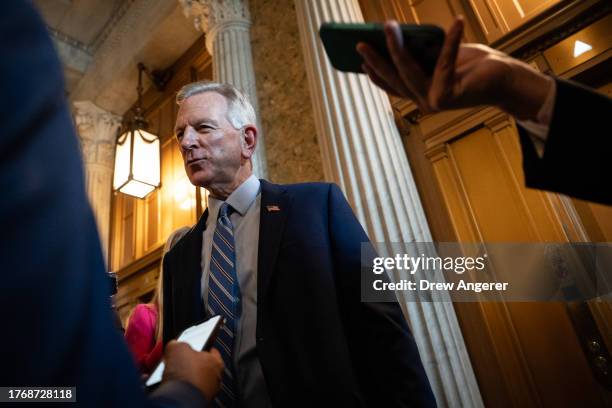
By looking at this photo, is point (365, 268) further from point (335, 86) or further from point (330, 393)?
point (335, 86)

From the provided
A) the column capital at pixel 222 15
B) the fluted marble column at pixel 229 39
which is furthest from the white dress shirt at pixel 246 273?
the column capital at pixel 222 15

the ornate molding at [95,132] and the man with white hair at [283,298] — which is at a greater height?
the ornate molding at [95,132]

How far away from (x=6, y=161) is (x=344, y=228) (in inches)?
47.7

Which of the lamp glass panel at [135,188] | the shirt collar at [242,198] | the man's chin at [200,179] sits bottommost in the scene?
the shirt collar at [242,198]

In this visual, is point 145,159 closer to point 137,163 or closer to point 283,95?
point 137,163

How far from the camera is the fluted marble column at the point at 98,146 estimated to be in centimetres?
606

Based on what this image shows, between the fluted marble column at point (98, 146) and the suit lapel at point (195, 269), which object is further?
the fluted marble column at point (98, 146)

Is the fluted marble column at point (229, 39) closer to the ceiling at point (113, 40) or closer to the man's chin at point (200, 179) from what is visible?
the ceiling at point (113, 40)

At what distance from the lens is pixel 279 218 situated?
4.85ft

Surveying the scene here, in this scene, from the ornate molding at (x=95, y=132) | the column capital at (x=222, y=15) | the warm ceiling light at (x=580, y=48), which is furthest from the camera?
the ornate molding at (x=95, y=132)

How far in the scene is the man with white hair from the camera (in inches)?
45.7

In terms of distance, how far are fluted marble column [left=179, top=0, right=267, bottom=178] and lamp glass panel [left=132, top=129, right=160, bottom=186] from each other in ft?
3.27

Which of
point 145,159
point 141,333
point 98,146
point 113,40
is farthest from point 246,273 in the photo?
point 113,40

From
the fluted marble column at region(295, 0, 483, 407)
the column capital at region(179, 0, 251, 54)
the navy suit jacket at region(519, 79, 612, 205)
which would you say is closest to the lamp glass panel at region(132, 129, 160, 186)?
the column capital at region(179, 0, 251, 54)
